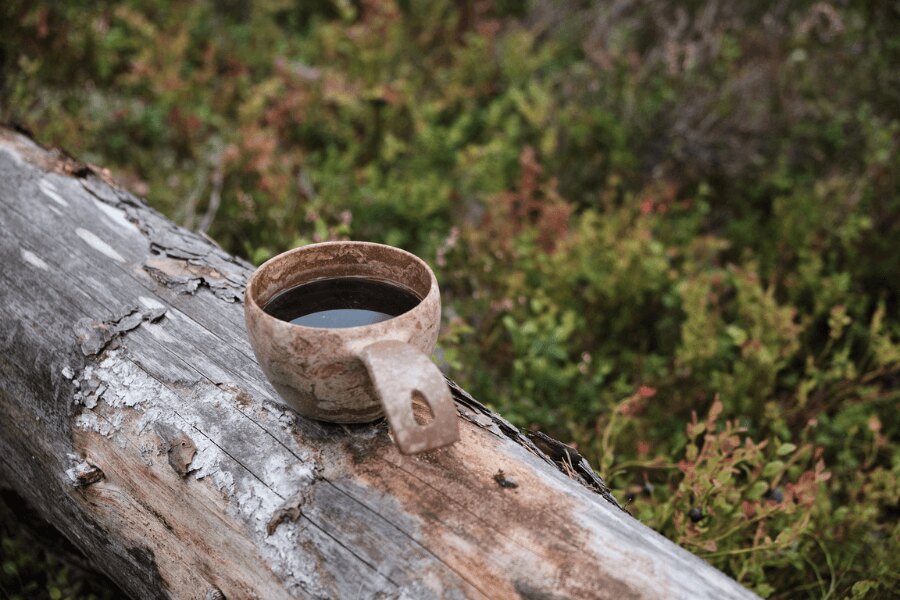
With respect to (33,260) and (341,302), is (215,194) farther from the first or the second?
(341,302)

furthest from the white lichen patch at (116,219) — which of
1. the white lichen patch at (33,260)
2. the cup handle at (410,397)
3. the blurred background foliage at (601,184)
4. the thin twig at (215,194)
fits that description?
the cup handle at (410,397)

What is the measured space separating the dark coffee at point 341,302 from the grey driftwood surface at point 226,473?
20 centimetres

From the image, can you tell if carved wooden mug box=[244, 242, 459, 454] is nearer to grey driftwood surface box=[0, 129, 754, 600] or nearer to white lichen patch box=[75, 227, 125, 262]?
grey driftwood surface box=[0, 129, 754, 600]

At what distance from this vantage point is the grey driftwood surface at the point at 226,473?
3.87ft

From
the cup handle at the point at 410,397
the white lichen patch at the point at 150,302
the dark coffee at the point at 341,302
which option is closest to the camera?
the cup handle at the point at 410,397

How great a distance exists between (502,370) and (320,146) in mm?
2101

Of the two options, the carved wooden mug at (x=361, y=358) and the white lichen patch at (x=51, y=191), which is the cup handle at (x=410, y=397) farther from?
the white lichen patch at (x=51, y=191)

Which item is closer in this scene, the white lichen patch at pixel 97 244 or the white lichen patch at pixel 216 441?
the white lichen patch at pixel 216 441

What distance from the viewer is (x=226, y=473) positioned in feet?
4.42

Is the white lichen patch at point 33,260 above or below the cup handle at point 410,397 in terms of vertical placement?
below

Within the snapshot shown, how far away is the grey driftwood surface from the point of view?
1181 mm

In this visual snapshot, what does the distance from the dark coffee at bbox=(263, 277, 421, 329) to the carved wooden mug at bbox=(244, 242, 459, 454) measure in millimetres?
19

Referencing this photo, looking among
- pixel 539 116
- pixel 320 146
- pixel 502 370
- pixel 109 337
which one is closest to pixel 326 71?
pixel 320 146

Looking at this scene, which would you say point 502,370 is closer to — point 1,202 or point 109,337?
point 109,337
